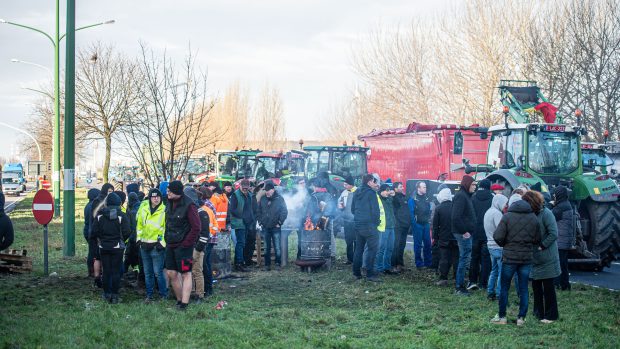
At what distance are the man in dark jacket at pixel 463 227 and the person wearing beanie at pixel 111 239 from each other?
5.34 meters

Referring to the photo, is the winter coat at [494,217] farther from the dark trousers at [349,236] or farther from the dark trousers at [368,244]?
the dark trousers at [349,236]

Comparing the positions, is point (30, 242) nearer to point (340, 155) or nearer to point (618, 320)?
point (340, 155)

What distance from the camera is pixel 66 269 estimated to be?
1496 centimetres

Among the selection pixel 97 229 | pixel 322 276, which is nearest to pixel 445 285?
pixel 322 276

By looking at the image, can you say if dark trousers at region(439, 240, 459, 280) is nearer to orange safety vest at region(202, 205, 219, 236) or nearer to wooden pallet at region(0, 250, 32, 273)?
orange safety vest at region(202, 205, 219, 236)

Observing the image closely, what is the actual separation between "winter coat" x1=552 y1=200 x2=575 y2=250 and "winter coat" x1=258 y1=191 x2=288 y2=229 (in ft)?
18.9

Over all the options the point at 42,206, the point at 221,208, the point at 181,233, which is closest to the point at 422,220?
the point at 221,208

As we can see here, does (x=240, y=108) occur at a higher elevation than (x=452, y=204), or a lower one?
higher

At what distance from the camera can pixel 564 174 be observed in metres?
16.0

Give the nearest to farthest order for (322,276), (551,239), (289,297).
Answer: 1. (551,239)
2. (289,297)
3. (322,276)

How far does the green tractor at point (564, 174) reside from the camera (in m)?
14.9

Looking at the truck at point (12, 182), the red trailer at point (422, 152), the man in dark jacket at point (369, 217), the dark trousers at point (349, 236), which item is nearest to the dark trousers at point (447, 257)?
the man in dark jacket at point (369, 217)

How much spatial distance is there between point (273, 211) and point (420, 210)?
3089 millimetres

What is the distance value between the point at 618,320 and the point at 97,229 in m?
7.66
